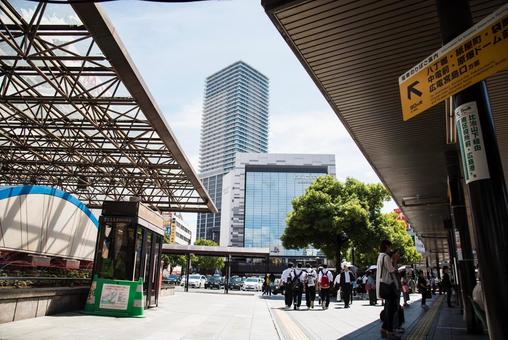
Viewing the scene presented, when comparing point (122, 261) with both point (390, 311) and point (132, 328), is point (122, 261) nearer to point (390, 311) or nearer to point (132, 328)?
point (132, 328)

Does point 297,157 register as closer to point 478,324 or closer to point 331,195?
point 331,195

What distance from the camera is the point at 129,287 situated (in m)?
9.52

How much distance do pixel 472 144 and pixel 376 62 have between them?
4235 millimetres

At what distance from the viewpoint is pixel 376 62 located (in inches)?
293

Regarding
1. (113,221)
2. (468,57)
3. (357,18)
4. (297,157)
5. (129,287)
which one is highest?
(297,157)

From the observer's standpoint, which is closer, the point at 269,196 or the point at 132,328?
the point at 132,328

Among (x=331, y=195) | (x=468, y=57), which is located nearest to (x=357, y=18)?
(x=468, y=57)

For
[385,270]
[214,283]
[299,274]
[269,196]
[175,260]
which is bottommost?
[214,283]

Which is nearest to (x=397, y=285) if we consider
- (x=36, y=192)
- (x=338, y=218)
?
(x=36, y=192)

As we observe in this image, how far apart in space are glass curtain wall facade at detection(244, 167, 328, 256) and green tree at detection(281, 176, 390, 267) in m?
88.4

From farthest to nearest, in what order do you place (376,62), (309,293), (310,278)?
(309,293)
(310,278)
(376,62)

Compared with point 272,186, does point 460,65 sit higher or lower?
lower

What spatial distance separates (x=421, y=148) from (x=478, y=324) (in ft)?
17.1

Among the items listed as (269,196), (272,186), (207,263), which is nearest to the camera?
(207,263)
